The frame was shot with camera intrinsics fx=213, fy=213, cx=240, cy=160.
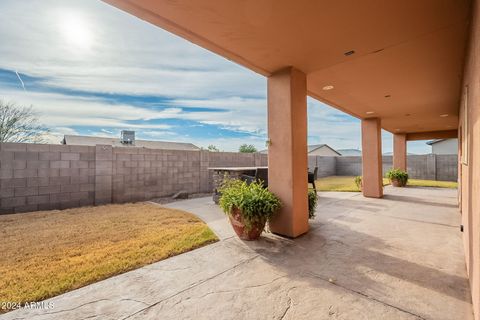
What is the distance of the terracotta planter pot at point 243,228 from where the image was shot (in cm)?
305

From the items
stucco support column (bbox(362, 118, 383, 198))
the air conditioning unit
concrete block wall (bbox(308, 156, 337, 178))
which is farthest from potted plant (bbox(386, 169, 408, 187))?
the air conditioning unit

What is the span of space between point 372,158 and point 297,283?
6.34m

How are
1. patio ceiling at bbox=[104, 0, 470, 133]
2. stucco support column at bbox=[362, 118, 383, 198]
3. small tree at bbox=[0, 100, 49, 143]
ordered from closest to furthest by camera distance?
1. patio ceiling at bbox=[104, 0, 470, 133]
2. stucco support column at bbox=[362, 118, 383, 198]
3. small tree at bbox=[0, 100, 49, 143]

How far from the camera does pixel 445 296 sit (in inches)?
70.7

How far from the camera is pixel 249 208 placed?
2957 millimetres

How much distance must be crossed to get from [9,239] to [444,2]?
5.75m

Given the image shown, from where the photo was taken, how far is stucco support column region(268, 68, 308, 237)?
10.5ft

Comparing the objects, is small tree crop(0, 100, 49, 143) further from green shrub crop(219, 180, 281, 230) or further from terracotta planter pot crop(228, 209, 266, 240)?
terracotta planter pot crop(228, 209, 266, 240)

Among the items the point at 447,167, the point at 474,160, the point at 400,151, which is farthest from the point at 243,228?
the point at 447,167

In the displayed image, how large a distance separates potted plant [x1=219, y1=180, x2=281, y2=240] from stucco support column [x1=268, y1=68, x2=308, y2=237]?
25 cm

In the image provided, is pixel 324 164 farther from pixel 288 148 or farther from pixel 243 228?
pixel 243 228

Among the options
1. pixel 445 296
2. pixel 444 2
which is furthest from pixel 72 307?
pixel 444 2

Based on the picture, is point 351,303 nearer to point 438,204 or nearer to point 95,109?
point 438,204

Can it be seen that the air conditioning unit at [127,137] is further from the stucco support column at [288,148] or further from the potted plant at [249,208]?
the stucco support column at [288,148]
